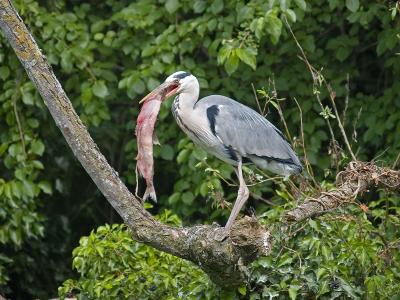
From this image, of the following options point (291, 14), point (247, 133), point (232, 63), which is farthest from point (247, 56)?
point (247, 133)

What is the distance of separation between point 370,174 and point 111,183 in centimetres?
130

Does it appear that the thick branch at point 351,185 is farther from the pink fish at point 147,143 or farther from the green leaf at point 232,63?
the green leaf at point 232,63

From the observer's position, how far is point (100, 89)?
20.9 feet

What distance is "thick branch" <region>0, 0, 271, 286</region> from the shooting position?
4113 millimetres

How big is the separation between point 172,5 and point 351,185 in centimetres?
206

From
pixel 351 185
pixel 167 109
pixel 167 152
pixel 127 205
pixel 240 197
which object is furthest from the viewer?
pixel 167 152

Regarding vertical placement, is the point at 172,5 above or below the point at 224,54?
above

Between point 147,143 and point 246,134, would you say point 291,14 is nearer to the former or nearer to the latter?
point 246,134

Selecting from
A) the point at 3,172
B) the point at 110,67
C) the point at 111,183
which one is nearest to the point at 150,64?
the point at 110,67

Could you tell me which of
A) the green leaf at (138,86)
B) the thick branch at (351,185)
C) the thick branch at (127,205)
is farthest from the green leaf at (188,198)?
the thick branch at (127,205)

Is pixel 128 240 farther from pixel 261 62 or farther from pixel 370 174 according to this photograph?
pixel 261 62

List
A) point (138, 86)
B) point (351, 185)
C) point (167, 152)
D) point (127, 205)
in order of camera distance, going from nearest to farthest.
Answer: point (127, 205) < point (351, 185) < point (138, 86) < point (167, 152)

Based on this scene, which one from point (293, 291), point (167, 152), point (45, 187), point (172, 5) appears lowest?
point (293, 291)

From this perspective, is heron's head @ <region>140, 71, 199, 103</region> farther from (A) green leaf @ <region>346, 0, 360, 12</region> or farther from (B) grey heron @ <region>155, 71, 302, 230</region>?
(A) green leaf @ <region>346, 0, 360, 12</region>
